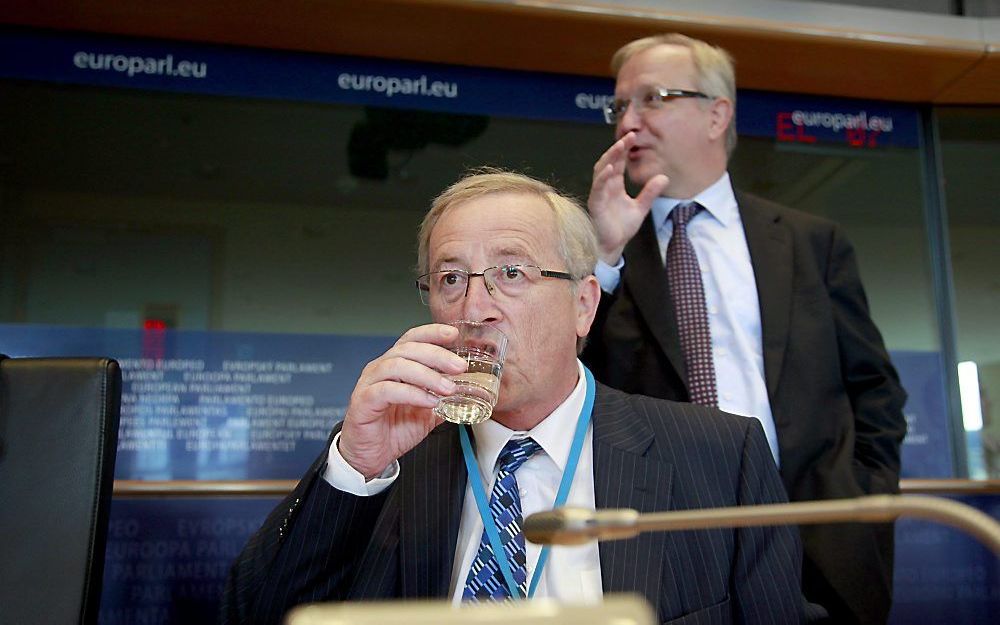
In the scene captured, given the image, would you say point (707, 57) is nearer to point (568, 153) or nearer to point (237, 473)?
point (568, 153)

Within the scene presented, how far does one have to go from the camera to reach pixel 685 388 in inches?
97.6

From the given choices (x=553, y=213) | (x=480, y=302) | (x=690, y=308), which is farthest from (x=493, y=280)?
(x=690, y=308)

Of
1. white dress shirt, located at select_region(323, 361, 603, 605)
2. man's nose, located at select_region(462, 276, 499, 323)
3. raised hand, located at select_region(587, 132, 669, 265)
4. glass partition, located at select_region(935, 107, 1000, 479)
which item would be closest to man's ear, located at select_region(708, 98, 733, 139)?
raised hand, located at select_region(587, 132, 669, 265)

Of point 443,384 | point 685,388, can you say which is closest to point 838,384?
point 685,388

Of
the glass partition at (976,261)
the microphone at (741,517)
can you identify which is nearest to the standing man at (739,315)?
the microphone at (741,517)

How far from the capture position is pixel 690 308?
2.60 metres

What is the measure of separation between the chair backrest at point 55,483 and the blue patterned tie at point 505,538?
66cm

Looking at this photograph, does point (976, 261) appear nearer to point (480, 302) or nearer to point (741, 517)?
point (480, 302)

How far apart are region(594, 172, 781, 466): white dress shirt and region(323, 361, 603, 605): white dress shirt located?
694 mm

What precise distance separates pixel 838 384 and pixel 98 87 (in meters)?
2.86

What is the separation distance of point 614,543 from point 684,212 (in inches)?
51.1

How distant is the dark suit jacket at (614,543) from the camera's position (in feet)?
5.48

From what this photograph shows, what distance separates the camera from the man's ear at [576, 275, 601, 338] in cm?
197

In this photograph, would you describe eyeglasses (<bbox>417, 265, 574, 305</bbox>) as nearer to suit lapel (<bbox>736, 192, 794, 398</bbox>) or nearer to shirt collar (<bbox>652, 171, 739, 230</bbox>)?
suit lapel (<bbox>736, 192, 794, 398</bbox>)
